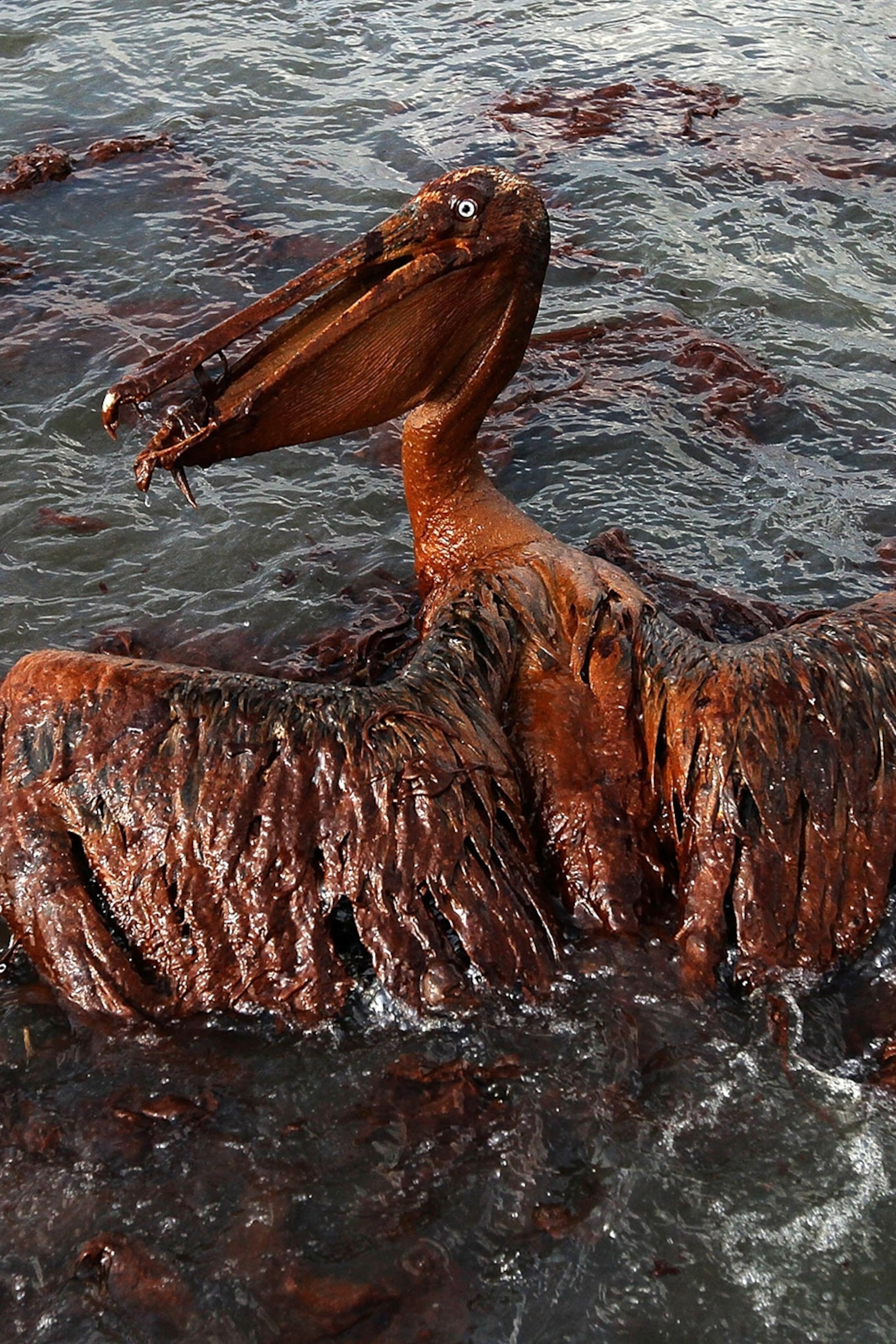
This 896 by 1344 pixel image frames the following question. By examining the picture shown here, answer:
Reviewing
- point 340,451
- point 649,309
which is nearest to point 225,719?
point 340,451

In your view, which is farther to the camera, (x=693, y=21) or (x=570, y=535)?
(x=693, y=21)

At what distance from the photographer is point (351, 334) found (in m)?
4.56

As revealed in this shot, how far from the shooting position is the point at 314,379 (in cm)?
463

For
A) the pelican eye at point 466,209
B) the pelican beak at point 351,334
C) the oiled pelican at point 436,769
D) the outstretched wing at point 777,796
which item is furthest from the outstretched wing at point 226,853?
the pelican eye at point 466,209

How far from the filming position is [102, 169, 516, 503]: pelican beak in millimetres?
4492

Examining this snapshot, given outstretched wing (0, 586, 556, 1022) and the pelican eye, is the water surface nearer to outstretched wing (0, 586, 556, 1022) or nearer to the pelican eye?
outstretched wing (0, 586, 556, 1022)

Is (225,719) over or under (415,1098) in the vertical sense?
over

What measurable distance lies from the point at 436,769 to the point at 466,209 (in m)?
1.98

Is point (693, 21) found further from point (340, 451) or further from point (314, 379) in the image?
point (314, 379)

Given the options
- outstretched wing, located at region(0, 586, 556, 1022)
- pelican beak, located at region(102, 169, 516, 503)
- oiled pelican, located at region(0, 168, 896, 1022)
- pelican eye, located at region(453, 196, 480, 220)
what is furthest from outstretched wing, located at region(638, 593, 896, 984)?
pelican eye, located at region(453, 196, 480, 220)

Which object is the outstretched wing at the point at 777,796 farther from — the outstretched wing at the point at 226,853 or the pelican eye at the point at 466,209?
the pelican eye at the point at 466,209

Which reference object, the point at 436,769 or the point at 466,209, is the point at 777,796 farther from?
the point at 466,209

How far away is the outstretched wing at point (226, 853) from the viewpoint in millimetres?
3674

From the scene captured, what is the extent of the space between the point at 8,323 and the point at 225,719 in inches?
183
